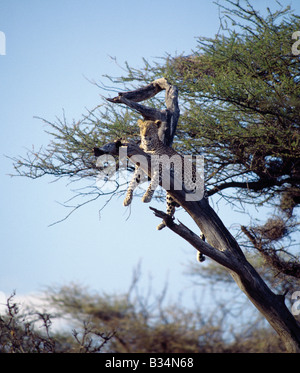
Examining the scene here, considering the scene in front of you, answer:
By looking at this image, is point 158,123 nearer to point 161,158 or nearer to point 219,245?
point 161,158

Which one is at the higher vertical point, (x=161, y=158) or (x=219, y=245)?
(x=161, y=158)

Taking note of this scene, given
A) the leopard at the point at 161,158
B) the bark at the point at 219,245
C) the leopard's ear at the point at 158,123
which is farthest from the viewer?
the leopard's ear at the point at 158,123

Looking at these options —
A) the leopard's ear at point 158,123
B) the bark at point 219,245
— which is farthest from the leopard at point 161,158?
the bark at point 219,245

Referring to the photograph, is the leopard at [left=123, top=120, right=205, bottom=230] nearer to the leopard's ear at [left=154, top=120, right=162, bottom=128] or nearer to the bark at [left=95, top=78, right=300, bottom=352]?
the leopard's ear at [left=154, top=120, right=162, bottom=128]

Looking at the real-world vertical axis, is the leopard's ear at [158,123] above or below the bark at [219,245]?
above

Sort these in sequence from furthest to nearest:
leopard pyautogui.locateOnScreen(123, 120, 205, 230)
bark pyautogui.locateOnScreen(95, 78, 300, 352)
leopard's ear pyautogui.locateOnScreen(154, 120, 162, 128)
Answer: leopard's ear pyautogui.locateOnScreen(154, 120, 162, 128) → leopard pyautogui.locateOnScreen(123, 120, 205, 230) → bark pyautogui.locateOnScreen(95, 78, 300, 352)

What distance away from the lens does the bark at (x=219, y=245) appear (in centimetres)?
604

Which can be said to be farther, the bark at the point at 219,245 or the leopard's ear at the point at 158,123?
the leopard's ear at the point at 158,123

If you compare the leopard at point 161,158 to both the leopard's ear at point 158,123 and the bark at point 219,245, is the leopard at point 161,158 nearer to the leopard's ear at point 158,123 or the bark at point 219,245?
the leopard's ear at point 158,123

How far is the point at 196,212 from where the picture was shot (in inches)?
248

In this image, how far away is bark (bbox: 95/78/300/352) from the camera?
19.8 feet

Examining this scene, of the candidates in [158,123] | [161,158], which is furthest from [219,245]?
[158,123]

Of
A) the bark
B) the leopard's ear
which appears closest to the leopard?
the leopard's ear

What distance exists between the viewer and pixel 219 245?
640cm
